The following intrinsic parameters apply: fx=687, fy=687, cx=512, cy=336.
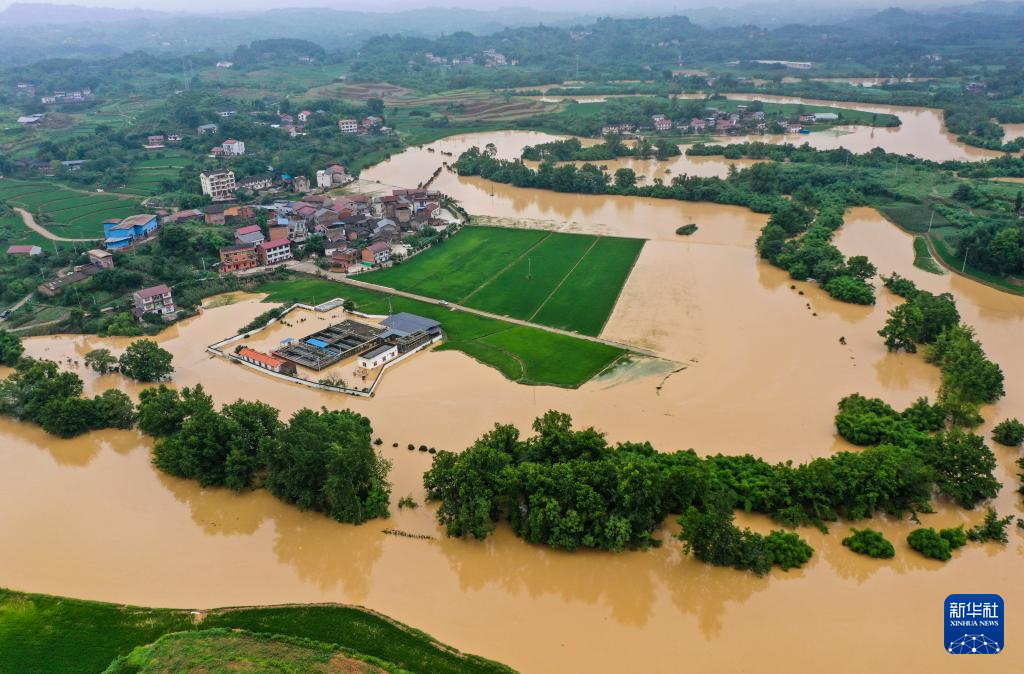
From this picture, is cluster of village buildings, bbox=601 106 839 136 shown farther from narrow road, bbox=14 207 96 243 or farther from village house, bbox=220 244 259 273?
narrow road, bbox=14 207 96 243

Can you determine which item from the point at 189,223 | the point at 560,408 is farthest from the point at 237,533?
the point at 189,223

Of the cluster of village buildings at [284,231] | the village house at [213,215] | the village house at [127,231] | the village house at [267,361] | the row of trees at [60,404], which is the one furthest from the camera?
the village house at [213,215]

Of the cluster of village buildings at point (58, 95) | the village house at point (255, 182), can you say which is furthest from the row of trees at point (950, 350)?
the cluster of village buildings at point (58, 95)

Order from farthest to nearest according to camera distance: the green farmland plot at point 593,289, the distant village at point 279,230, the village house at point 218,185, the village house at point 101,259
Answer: the village house at point 218,185, the village house at point 101,259, the distant village at point 279,230, the green farmland plot at point 593,289

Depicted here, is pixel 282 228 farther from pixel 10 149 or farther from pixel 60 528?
pixel 10 149

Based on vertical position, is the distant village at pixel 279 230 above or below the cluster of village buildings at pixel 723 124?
below

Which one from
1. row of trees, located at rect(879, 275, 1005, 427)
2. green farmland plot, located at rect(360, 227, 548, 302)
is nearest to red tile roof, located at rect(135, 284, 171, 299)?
green farmland plot, located at rect(360, 227, 548, 302)

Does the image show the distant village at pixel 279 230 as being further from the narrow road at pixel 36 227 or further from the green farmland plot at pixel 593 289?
the green farmland plot at pixel 593 289
